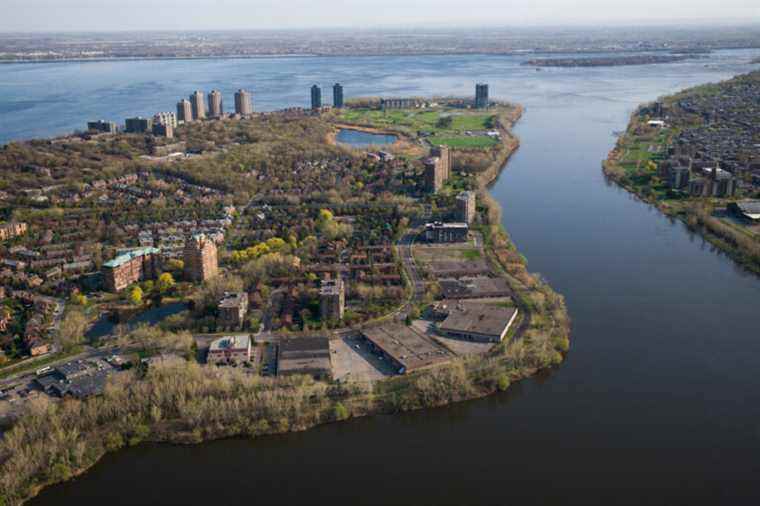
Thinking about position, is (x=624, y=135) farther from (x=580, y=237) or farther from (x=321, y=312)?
(x=321, y=312)

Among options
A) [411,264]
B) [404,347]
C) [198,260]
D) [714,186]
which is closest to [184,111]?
[198,260]

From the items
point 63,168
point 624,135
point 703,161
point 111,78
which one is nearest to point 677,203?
point 703,161

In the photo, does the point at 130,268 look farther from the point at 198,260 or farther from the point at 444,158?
the point at 444,158

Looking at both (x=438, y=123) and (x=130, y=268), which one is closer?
(x=130, y=268)

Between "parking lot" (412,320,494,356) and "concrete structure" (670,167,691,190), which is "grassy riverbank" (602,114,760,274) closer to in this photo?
"concrete structure" (670,167,691,190)

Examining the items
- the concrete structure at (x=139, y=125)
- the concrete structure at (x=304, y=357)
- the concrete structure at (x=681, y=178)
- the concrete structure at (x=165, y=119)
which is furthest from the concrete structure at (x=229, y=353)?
the concrete structure at (x=139, y=125)
